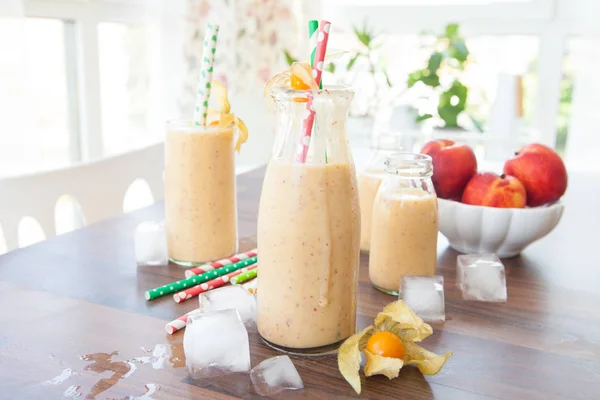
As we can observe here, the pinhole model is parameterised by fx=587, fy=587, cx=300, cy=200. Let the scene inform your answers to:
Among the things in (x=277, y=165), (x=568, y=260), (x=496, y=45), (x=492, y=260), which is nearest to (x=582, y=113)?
(x=496, y=45)

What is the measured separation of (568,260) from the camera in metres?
1.01

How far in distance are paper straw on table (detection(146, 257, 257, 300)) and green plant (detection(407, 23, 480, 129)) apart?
6.03ft

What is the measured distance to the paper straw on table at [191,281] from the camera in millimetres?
787

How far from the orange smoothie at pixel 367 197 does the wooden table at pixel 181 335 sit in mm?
43

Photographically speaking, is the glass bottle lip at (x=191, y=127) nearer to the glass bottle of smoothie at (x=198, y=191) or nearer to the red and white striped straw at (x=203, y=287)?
the glass bottle of smoothie at (x=198, y=191)

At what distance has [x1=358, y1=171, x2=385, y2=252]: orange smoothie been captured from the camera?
974 millimetres

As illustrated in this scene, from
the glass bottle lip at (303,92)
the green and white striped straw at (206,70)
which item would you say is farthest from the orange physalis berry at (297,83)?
the green and white striped straw at (206,70)

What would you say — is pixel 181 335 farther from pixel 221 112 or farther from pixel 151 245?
pixel 221 112

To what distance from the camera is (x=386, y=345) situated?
0.61 m

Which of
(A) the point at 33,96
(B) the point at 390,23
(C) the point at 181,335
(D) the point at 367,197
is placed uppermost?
(B) the point at 390,23

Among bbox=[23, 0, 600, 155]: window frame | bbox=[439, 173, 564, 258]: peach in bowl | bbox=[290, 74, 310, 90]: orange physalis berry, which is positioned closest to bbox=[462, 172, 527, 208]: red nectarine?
bbox=[439, 173, 564, 258]: peach in bowl

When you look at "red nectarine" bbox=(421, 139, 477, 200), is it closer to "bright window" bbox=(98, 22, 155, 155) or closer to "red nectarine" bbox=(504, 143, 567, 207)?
"red nectarine" bbox=(504, 143, 567, 207)

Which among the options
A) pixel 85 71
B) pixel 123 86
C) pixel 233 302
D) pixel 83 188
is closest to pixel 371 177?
pixel 233 302

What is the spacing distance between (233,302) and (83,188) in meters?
0.68
